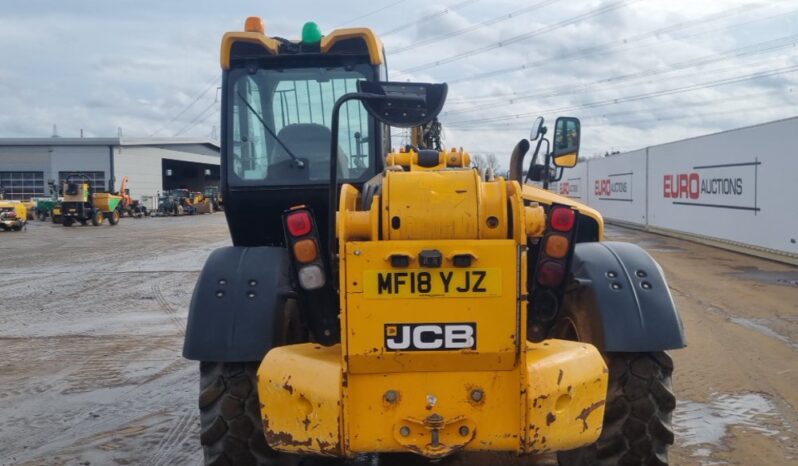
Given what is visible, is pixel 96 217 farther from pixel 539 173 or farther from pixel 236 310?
pixel 236 310

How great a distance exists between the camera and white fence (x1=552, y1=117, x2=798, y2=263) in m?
15.0

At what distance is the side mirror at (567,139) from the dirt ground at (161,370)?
6.13 ft

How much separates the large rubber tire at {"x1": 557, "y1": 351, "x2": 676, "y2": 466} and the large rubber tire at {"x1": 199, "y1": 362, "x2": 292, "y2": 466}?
166 cm

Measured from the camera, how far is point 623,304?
12.3 feet

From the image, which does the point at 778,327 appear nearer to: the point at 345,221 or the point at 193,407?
the point at 193,407

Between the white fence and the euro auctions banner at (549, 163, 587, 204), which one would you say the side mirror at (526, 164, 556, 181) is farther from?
the euro auctions banner at (549, 163, 587, 204)

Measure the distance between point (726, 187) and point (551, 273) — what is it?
52.4 feet

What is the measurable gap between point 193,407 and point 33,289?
932 centimetres

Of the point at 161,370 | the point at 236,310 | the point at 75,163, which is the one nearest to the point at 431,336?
the point at 236,310

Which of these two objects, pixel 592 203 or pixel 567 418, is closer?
pixel 567 418

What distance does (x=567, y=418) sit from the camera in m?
3.17

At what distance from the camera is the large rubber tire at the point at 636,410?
3768mm

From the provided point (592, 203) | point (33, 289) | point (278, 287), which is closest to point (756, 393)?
point (278, 287)

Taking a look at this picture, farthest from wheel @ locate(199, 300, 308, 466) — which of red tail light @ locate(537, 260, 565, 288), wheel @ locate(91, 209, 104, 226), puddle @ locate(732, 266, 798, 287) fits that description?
wheel @ locate(91, 209, 104, 226)
